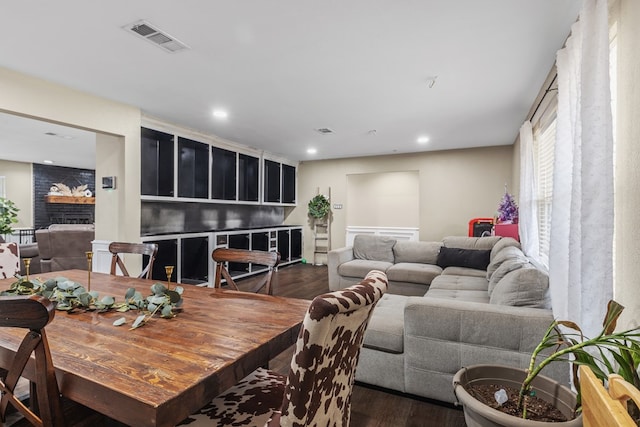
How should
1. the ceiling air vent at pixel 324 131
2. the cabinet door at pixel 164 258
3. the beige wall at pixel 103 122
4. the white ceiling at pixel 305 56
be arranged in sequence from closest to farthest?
the white ceiling at pixel 305 56, the beige wall at pixel 103 122, the cabinet door at pixel 164 258, the ceiling air vent at pixel 324 131

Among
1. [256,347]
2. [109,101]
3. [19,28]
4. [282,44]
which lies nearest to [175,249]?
[109,101]

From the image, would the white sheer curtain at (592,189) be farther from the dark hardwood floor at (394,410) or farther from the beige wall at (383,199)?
the beige wall at (383,199)

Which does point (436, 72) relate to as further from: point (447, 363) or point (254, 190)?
point (254, 190)

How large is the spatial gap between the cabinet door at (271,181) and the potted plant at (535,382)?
547 centimetres

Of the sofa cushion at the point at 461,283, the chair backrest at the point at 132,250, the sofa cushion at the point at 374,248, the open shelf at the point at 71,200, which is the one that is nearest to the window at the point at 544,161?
the sofa cushion at the point at 461,283

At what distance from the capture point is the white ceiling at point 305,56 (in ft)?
6.37

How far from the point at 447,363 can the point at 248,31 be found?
2.51m

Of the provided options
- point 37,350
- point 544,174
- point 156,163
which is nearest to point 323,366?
point 37,350

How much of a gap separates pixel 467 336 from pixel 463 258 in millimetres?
2624

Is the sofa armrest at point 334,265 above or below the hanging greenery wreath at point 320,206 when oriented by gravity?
below

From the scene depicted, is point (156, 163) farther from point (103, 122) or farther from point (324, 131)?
point (324, 131)

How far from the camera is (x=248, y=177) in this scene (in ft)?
19.9

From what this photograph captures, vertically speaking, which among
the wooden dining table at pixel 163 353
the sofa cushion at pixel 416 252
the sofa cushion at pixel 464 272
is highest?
the wooden dining table at pixel 163 353

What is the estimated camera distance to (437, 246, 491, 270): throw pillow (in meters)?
4.10
